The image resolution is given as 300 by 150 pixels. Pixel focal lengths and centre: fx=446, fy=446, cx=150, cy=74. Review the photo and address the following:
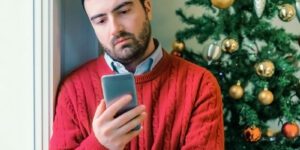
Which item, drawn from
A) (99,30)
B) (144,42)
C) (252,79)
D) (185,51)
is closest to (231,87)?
(252,79)

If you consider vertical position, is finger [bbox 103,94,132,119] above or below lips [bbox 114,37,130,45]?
below

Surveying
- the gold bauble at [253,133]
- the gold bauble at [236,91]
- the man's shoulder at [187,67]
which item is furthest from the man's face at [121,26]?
the gold bauble at [253,133]

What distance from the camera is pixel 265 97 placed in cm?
139

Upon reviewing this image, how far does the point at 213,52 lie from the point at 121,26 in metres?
0.36

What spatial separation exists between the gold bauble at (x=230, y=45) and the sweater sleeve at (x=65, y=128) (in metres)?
0.50

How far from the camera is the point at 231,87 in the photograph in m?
1.42

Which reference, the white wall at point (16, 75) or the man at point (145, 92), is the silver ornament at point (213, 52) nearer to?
the man at point (145, 92)

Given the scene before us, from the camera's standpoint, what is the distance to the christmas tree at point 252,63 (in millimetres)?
1406

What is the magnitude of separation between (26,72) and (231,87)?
64 centimetres

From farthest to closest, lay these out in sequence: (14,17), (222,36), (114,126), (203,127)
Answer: (222,36), (14,17), (203,127), (114,126)

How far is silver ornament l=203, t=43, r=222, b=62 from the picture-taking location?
1.40m

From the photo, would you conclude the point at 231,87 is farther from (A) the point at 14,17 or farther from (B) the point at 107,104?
(A) the point at 14,17

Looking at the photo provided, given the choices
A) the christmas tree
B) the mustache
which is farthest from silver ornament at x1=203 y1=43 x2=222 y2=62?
the mustache

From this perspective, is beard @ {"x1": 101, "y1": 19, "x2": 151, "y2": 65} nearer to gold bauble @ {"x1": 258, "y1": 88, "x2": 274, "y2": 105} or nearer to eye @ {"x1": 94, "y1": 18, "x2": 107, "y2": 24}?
eye @ {"x1": 94, "y1": 18, "x2": 107, "y2": 24}
